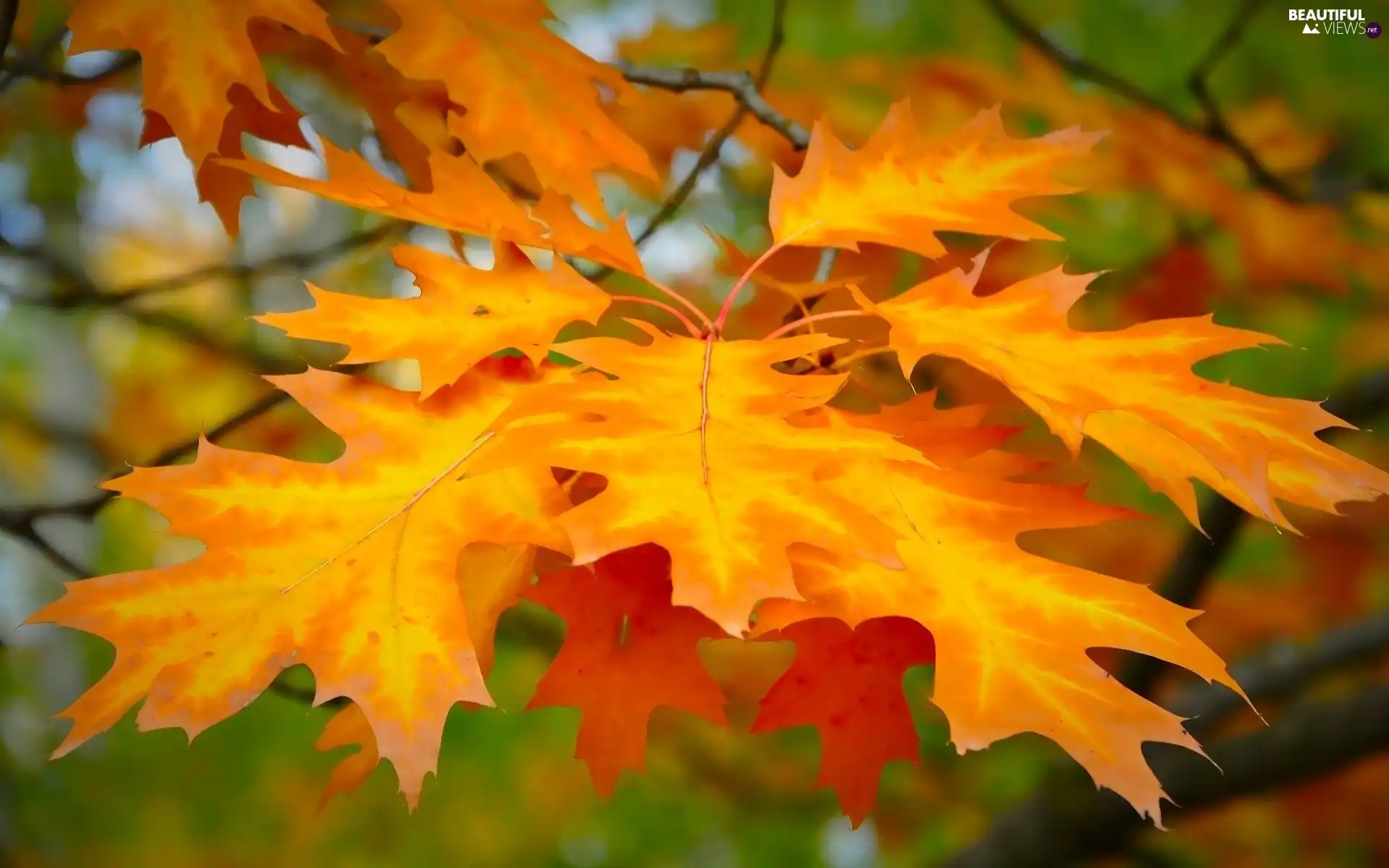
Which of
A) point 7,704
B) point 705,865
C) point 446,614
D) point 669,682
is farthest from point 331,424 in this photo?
point 7,704

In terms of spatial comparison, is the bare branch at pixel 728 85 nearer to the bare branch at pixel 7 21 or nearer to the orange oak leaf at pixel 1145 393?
the orange oak leaf at pixel 1145 393

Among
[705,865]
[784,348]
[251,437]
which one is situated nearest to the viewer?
[784,348]

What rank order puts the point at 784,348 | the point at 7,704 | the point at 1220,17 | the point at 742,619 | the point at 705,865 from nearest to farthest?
1. the point at 742,619
2. the point at 784,348
3. the point at 1220,17
4. the point at 705,865
5. the point at 7,704

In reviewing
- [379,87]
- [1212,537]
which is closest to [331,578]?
[379,87]

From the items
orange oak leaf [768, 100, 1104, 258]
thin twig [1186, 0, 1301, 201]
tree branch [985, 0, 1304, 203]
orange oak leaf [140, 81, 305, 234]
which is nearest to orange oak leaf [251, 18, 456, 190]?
orange oak leaf [140, 81, 305, 234]

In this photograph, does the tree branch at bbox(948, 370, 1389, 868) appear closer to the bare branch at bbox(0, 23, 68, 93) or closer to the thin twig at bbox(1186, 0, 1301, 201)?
A: the thin twig at bbox(1186, 0, 1301, 201)

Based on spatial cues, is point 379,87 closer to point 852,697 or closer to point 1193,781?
point 852,697

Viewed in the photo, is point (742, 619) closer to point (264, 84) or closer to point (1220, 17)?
point (264, 84)
